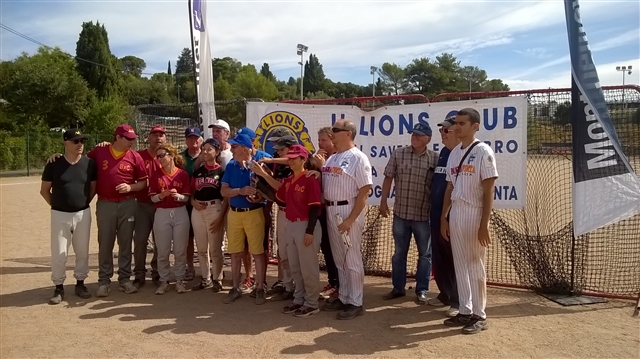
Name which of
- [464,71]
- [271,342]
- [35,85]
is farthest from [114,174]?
[464,71]

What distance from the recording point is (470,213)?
4320 millimetres

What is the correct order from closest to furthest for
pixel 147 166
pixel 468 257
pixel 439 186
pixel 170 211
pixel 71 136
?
pixel 468 257 < pixel 439 186 < pixel 71 136 < pixel 170 211 < pixel 147 166

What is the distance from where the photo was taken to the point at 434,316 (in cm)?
493

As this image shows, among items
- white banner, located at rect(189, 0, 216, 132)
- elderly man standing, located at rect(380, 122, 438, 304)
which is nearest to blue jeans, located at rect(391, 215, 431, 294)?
elderly man standing, located at rect(380, 122, 438, 304)

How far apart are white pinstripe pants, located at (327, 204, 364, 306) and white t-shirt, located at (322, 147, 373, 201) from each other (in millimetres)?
136

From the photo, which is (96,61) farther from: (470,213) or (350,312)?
(470,213)

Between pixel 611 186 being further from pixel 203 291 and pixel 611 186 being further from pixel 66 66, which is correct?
pixel 66 66

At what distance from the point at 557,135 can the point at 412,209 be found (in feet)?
6.44

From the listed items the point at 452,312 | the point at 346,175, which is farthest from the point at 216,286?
the point at 452,312

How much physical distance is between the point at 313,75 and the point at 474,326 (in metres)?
85.2

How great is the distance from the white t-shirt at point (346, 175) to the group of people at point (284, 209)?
10 millimetres

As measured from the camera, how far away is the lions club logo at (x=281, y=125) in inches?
261

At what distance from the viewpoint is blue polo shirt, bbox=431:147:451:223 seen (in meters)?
4.97

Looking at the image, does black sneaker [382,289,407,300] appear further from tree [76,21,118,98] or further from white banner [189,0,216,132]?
tree [76,21,118,98]
